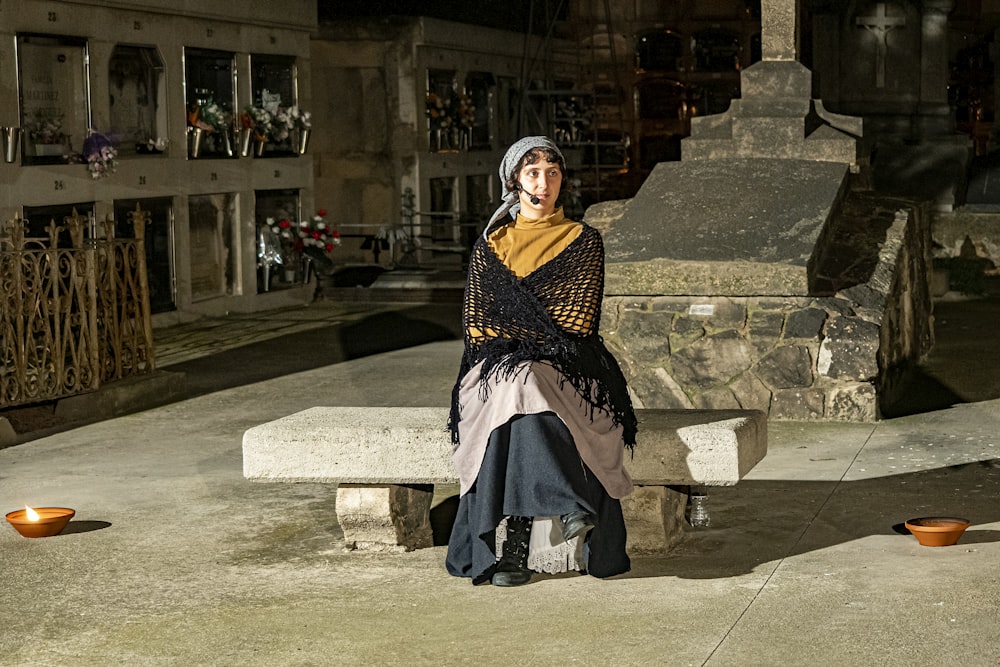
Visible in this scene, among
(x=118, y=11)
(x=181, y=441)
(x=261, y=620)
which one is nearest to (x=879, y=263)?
(x=181, y=441)

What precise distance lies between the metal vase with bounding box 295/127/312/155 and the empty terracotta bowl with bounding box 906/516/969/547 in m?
10.7

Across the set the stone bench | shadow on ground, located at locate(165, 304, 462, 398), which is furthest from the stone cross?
the stone bench

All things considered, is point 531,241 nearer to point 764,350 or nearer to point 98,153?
point 764,350

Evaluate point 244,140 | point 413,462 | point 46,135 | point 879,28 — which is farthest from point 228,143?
point 413,462

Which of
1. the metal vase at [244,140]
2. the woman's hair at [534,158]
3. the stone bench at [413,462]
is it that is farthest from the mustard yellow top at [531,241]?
the metal vase at [244,140]

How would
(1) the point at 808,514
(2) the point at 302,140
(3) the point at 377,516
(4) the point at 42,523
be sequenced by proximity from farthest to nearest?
1. (2) the point at 302,140
2. (1) the point at 808,514
3. (4) the point at 42,523
4. (3) the point at 377,516

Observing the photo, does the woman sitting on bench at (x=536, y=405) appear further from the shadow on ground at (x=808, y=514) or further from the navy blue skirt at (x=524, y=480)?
the shadow on ground at (x=808, y=514)

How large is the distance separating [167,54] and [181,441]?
642 cm

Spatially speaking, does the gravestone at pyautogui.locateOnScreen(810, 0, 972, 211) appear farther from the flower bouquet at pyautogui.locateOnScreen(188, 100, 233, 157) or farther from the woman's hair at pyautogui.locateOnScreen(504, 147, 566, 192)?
the woman's hair at pyautogui.locateOnScreen(504, 147, 566, 192)

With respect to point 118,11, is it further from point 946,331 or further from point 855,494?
point 855,494

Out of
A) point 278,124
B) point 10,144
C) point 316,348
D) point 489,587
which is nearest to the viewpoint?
point 489,587

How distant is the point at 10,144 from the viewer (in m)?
11.4

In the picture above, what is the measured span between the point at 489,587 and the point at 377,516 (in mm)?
623

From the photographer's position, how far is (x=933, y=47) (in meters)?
16.7
